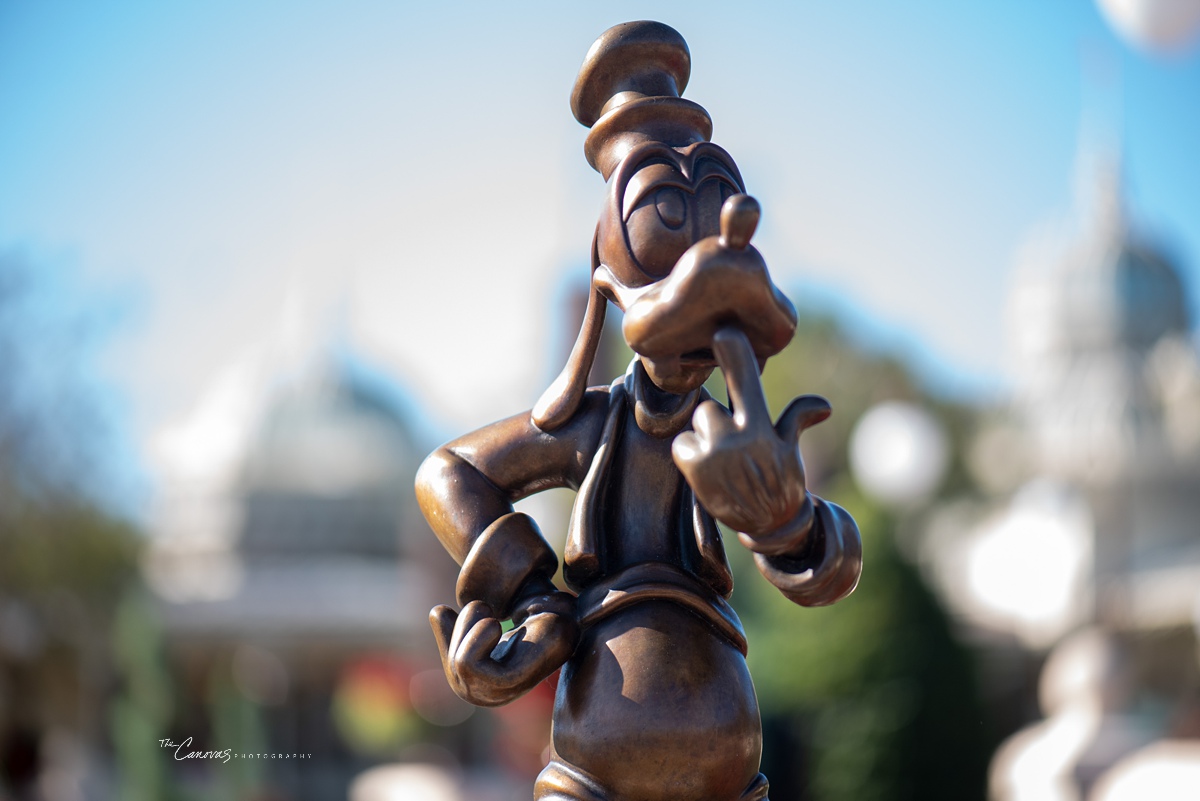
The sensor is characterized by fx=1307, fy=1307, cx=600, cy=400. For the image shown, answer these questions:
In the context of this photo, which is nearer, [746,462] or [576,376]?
[746,462]

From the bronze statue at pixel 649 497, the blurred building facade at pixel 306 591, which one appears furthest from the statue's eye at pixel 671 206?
the blurred building facade at pixel 306 591

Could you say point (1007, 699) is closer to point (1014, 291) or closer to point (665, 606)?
→ point (1014, 291)

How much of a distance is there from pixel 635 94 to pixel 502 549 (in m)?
0.65

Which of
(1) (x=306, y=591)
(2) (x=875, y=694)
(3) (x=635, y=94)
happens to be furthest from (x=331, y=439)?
(3) (x=635, y=94)

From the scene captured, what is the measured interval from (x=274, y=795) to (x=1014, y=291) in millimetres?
20272

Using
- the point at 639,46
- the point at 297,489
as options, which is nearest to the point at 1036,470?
the point at 297,489

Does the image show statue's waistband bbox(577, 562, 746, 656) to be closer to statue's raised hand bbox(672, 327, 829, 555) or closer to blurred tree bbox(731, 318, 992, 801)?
statue's raised hand bbox(672, 327, 829, 555)

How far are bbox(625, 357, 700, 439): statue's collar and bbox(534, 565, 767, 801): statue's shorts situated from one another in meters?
0.19

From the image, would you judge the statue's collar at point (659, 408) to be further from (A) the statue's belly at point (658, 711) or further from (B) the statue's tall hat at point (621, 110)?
(A) the statue's belly at point (658, 711)

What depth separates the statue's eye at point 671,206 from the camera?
1645 millimetres

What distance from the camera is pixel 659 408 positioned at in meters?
1.74

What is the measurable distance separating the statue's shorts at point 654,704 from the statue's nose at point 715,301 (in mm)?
328

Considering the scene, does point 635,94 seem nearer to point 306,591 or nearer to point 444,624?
point 444,624

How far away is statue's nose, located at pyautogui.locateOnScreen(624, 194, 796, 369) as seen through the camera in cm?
147
